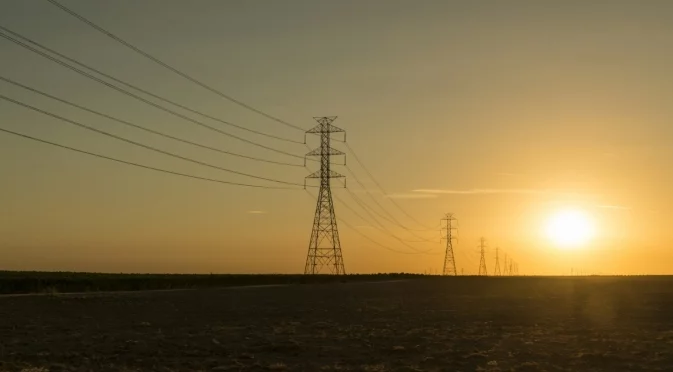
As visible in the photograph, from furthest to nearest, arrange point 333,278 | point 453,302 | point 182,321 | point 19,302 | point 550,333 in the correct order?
1. point 333,278
2. point 453,302
3. point 19,302
4. point 182,321
5. point 550,333

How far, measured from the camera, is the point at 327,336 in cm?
3234

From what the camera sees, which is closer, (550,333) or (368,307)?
(550,333)

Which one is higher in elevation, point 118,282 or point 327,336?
point 118,282

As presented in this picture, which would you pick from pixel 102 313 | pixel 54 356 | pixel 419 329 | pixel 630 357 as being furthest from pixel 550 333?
pixel 102 313

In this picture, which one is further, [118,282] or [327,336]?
[118,282]

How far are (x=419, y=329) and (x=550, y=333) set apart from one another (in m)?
5.52

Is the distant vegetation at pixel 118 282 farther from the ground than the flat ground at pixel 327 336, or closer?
farther from the ground

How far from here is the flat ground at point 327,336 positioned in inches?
978

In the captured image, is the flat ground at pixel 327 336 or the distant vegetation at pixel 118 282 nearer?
the flat ground at pixel 327 336

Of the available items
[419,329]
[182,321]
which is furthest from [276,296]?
[419,329]

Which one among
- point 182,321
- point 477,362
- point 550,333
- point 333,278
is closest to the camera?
point 477,362

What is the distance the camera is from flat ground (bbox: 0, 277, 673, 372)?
24.8 meters

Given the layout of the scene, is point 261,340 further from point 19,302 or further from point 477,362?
point 19,302

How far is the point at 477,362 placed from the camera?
82.5 feet
